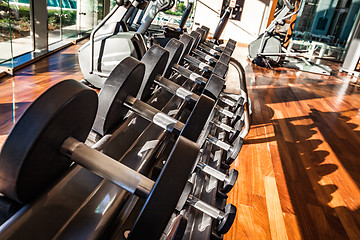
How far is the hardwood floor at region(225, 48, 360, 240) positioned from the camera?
4.58 ft

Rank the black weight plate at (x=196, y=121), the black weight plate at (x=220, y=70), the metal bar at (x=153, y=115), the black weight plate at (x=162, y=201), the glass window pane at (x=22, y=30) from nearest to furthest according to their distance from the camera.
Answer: the black weight plate at (x=162, y=201) → the black weight plate at (x=196, y=121) → the metal bar at (x=153, y=115) → the black weight plate at (x=220, y=70) → the glass window pane at (x=22, y=30)

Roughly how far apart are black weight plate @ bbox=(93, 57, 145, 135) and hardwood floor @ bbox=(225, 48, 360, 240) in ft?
2.64

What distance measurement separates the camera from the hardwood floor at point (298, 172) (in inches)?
55.0

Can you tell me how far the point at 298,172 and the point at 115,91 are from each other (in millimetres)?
1639

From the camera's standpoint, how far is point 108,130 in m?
0.88

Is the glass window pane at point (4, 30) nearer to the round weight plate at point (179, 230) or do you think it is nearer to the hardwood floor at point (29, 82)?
the hardwood floor at point (29, 82)

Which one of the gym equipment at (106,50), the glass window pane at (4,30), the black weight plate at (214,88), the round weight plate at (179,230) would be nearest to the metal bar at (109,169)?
the round weight plate at (179,230)

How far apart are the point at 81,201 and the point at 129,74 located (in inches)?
14.9

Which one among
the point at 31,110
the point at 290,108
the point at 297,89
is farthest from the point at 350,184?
the point at 297,89

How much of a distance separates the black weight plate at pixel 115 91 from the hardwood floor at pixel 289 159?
2.64 feet

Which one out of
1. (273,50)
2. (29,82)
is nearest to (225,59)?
(29,82)

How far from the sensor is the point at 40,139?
475mm

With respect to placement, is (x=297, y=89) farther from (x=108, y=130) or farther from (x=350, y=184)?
(x=108, y=130)

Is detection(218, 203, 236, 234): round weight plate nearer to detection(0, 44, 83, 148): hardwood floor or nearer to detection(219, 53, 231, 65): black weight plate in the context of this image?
detection(219, 53, 231, 65): black weight plate
